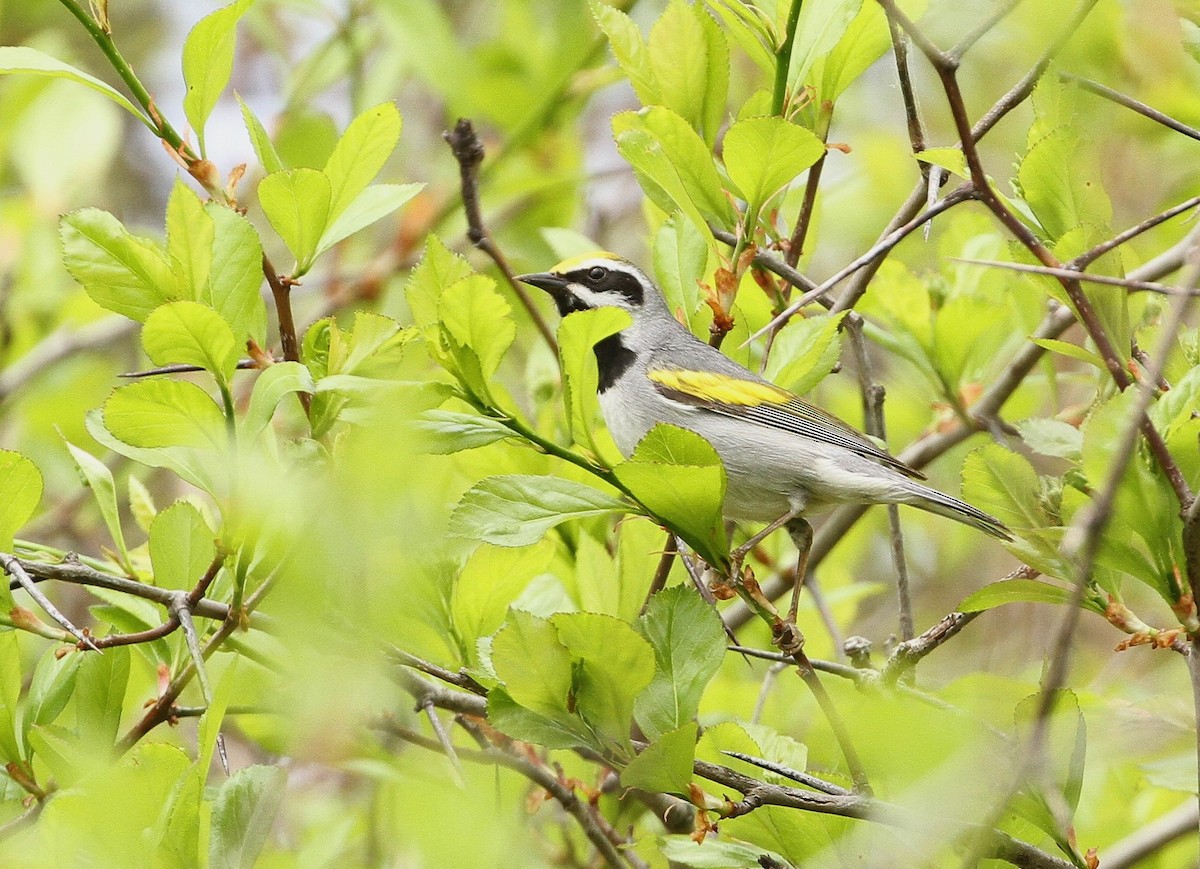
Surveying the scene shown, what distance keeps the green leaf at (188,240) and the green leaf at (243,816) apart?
0.86m

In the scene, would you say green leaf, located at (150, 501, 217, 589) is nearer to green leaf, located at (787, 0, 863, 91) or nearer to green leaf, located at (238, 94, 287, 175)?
green leaf, located at (238, 94, 287, 175)

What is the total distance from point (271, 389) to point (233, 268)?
0.31 metres

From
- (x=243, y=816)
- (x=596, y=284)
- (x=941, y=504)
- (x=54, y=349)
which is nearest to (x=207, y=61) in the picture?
(x=243, y=816)

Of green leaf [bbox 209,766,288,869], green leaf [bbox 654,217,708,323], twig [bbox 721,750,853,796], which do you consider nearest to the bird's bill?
green leaf [bbox 654,217,708,323]

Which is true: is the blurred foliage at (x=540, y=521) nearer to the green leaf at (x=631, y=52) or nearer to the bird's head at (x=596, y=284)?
the green leaf at (x=631, y=52)

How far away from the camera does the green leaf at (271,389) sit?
2.11m

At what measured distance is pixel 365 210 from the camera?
2.42m

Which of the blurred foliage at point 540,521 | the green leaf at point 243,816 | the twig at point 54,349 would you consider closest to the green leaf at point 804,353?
the blurred foliage at point 540,521

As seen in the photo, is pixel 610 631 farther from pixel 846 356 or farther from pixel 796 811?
pixel 846 356

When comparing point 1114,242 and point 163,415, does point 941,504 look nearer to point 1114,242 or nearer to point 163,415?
point 1114,242

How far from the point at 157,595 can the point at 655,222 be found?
6.26 ft

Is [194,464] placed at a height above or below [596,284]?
above

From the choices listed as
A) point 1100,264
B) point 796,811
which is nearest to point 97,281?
point 796,811

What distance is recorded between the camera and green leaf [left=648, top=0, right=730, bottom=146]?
2.75 meters
